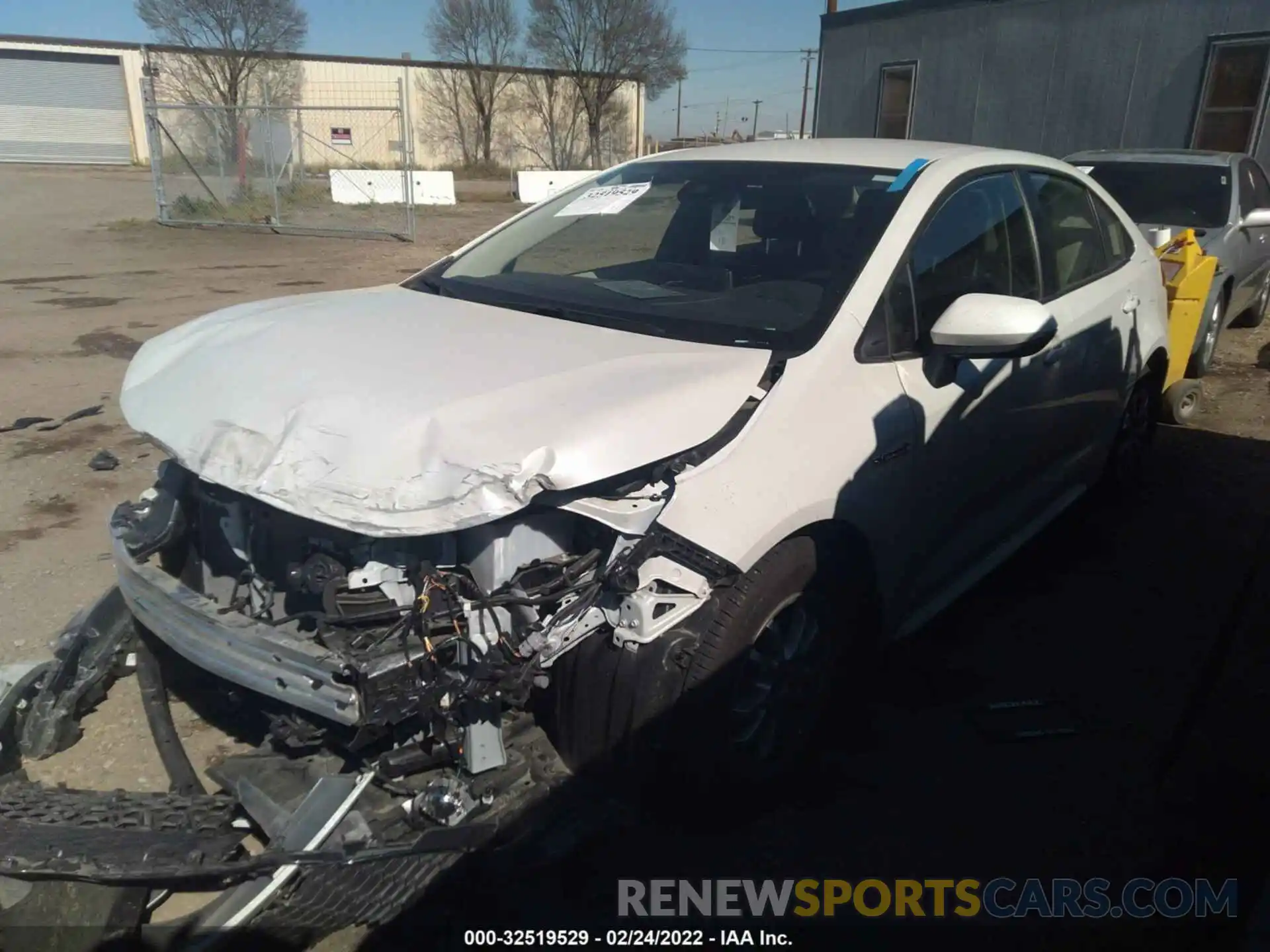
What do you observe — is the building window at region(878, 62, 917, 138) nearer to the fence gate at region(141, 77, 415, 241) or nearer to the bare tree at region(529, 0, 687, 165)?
the fence gate at region(141, 77, 415, 241)

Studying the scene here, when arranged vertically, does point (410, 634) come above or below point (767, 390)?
below

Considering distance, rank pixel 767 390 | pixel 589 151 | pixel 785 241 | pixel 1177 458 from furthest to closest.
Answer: pixel 589 151
pixel 1177 458
pixel 785 241
pixel 767 390

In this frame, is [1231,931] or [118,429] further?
[118,429]

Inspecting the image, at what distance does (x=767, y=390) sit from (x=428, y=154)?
140ft

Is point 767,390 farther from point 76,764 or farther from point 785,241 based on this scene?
point 76,764

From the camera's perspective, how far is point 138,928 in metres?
2.04

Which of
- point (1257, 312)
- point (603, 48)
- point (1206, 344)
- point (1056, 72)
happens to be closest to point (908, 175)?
point (1206, 344)

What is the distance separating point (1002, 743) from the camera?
308 centimetres

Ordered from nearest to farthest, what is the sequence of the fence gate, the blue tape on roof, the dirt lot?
1. the dirt lot
2. the blue tape on roof
3. the fence gate

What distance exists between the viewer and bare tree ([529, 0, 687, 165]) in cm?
3669

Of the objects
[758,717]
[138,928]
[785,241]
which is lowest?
[138,928]

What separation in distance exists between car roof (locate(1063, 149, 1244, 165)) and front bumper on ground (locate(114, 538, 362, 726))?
8.43 metres

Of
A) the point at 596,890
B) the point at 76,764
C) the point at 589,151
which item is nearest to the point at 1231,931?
the point at 596,890

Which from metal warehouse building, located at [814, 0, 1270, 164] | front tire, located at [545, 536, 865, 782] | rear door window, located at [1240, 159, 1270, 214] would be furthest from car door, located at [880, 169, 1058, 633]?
metal warehouse building, located at [814, 0, 1270, 164]
